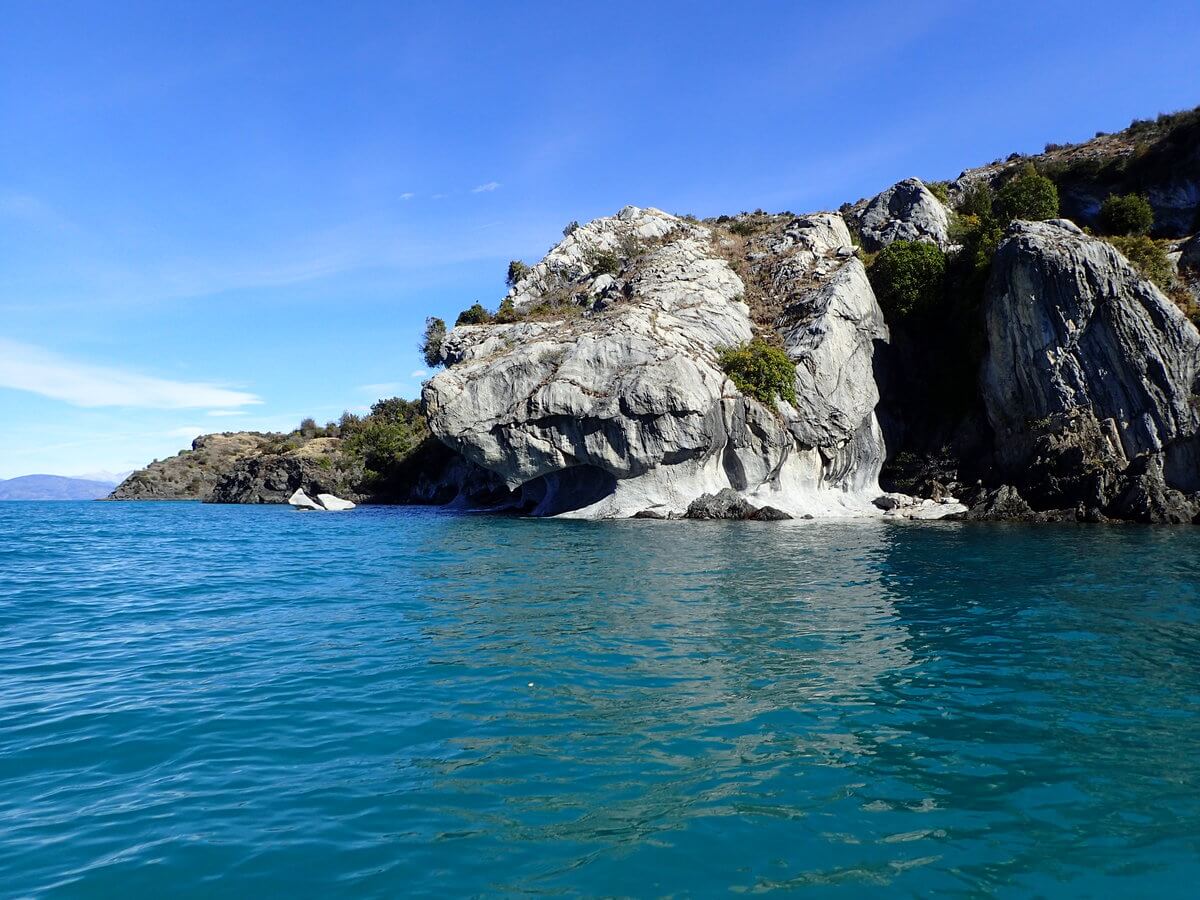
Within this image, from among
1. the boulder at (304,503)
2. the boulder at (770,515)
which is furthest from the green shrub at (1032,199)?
the boulder at (304,503)

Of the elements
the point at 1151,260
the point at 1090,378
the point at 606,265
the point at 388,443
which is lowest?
the point at 1090,378

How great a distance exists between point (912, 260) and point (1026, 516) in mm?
20939

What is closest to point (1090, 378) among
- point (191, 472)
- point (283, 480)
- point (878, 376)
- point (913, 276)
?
point (878, 376)

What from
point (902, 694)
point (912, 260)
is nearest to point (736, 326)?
point (912, 260)

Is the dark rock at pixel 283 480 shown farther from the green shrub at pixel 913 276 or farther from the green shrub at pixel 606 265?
the green shrub at pixel 913 276

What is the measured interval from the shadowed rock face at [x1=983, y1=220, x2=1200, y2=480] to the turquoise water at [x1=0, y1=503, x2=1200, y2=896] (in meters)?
25.2

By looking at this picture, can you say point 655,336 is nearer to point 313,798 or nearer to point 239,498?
point 313,798

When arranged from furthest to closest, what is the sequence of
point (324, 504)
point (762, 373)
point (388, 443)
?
1. point (388, 443)
2. point (324, 504)
3. point (762, 373)

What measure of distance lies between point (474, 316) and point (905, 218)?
125 feet

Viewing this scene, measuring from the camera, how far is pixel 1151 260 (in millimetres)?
43875

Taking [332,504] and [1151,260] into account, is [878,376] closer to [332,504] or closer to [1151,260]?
[1151,260]

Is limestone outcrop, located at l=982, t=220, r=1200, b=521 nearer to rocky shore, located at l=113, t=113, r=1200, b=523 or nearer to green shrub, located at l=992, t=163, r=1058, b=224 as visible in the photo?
rocky shore, located at l=113, t=113, r=1200, b=523

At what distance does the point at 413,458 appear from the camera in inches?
3014

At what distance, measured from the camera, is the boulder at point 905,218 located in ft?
192
